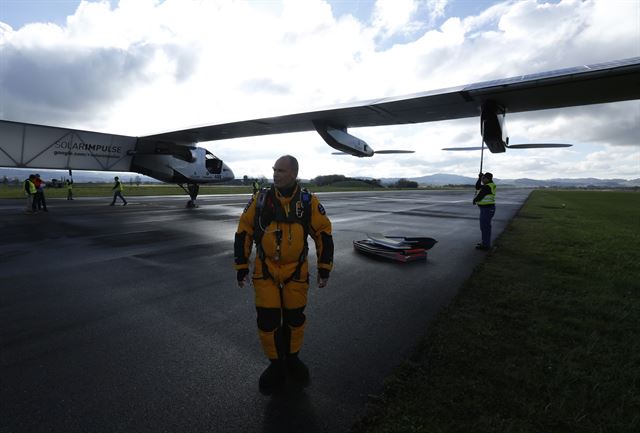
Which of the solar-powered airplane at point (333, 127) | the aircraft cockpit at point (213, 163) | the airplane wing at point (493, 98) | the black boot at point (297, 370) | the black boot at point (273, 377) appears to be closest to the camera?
the black boot at point (273, 377)

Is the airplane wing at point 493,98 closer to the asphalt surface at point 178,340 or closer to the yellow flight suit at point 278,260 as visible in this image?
the asphalt surface at point 178,340

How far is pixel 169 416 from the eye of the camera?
232cm

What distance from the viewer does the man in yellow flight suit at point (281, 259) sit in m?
2.78

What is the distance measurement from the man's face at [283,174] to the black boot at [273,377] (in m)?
1.56

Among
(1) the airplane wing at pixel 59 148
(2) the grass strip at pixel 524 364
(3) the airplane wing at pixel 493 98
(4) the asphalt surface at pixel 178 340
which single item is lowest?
(4) the asphalt surface at pixel 178 340

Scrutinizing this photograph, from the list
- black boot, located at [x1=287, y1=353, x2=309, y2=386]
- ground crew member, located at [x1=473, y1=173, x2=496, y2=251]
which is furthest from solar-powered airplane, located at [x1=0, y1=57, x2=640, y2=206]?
black boot, located at [x1=287, y1=353, x2=309, y2=386]

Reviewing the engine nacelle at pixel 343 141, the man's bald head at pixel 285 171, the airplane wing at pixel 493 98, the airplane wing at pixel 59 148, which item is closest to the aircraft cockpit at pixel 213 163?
the airplane wing at pixel 59 148

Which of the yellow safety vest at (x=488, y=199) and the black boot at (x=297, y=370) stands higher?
the yellow safety vest at (x=488, y=199)

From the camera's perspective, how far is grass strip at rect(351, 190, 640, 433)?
232 cm

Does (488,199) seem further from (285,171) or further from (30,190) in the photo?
(30,190)

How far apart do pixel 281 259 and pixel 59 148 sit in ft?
46.2

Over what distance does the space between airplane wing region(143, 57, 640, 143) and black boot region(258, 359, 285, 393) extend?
7080mm

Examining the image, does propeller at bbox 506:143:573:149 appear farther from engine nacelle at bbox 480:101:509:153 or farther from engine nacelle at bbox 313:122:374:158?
engine nacelle at bbox 313:122:374:158

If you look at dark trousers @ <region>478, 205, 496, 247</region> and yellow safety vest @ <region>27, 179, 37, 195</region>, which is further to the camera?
yellow safety vest @ <region>27, 179, 37, 195</region>
